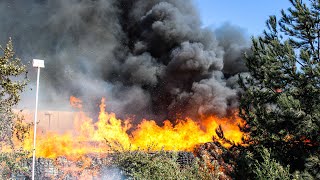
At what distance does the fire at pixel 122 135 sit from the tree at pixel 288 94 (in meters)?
8.65

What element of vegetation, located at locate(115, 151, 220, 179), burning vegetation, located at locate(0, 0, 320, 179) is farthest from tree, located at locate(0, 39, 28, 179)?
burning vegetation, located at locate(0, 0, 320, 179)

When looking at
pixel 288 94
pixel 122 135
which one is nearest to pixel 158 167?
pixel 288 94

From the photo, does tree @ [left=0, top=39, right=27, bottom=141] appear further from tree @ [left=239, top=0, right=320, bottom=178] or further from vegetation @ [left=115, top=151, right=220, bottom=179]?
tree @ [left=239, top=0, right=320, bottom=178]

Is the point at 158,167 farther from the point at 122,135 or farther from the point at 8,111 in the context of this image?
the point at 122,135

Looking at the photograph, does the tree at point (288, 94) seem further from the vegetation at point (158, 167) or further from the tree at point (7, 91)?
the tree at point (7, 91)

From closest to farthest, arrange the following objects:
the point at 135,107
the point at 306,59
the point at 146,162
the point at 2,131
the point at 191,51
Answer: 1. the point at 2,131
2. the point at 306,59
3. the point at 146,162
4. the point at 191,51
5. the point at 135,107

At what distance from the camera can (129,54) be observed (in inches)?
1398

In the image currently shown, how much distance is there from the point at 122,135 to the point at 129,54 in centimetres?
951

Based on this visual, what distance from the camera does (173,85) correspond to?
34.1m

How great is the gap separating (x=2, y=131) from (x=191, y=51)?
22213 millimetres

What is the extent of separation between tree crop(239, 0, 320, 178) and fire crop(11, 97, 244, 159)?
8.65 m

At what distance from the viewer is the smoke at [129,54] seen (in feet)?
110

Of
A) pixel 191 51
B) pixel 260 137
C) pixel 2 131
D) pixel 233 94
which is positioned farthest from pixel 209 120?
pixel 2 131

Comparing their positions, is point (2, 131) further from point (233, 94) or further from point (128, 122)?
point (233, 94)
